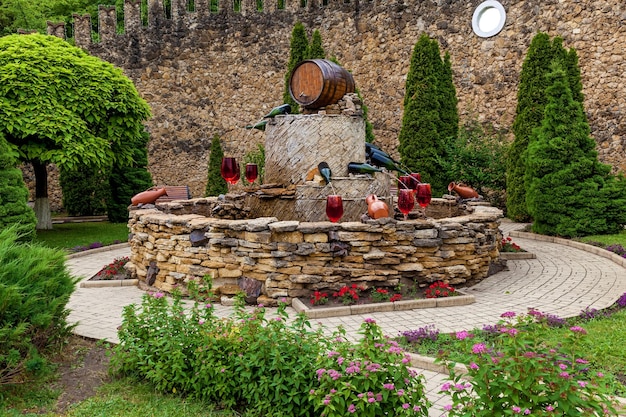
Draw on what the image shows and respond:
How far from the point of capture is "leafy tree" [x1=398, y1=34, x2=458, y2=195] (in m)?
15.8

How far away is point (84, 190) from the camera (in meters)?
19.9

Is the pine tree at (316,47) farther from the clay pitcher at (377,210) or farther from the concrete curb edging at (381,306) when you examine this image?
the concrete curb edging at (381,306)

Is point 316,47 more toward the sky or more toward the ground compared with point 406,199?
more toward the sky

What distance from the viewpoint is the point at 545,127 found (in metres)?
12.1

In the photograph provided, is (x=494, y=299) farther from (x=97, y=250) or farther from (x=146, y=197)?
(x=97, y=250)

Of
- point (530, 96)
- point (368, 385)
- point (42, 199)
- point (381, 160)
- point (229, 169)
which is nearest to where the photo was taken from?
point (368, 385)

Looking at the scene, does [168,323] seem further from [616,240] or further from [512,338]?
[616,240]

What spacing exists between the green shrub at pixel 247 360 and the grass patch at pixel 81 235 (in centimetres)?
813

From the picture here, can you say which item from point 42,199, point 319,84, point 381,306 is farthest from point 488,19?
point 42,199

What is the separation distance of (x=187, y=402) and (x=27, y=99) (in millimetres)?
11156

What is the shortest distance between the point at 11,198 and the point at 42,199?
5543 mm

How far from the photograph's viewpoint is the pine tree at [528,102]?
560 inches

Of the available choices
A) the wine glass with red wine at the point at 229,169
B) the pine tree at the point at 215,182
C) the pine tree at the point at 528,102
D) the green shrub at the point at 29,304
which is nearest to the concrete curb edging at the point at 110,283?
the wine glass with red wine at the point at 229,169

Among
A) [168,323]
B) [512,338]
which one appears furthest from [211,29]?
[512,338]
